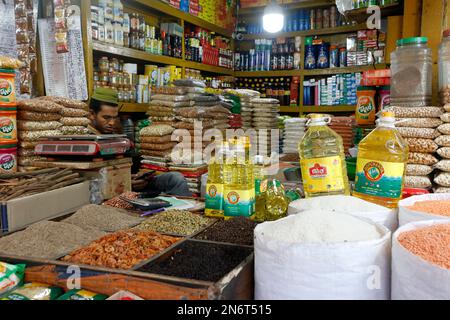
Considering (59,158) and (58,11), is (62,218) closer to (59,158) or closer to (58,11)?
(59,158)

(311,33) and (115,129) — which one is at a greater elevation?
(311,33)

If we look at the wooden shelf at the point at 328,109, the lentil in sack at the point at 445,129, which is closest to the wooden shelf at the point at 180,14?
the wooden shelf at the point at 328,109

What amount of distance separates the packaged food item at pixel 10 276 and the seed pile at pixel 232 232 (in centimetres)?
49

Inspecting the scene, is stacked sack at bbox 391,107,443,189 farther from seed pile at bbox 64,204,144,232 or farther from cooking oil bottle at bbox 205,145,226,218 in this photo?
seed pile at bbox 64,204,144,232

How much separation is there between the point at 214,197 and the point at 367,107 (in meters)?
1.30

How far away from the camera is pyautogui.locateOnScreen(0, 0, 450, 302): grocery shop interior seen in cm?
83

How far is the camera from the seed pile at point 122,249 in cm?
102

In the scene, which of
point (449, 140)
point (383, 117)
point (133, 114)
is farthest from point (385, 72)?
point (133, 114)

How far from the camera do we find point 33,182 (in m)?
1.66

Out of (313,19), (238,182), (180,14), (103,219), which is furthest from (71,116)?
(313,19)

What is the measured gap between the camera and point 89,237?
49.9 inches

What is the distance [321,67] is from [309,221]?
474cm

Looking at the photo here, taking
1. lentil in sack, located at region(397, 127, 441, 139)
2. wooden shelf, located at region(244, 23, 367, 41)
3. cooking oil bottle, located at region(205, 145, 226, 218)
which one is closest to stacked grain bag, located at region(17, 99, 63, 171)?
cooking oil bottle, located at region(205, 145, 226, 218)

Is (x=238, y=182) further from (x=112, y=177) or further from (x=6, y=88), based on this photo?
(x=6, y=88)
